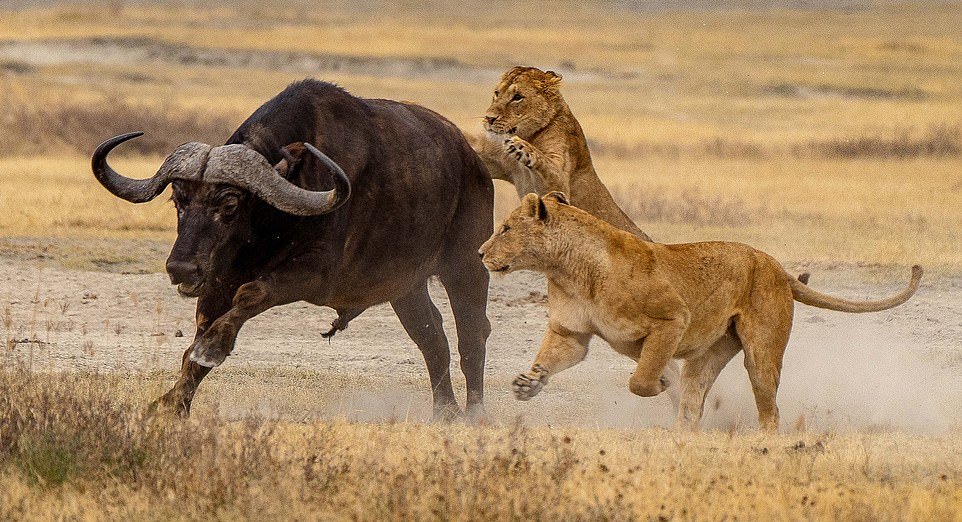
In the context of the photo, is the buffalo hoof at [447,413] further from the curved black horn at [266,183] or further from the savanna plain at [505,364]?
the curved black horn at [266,183]

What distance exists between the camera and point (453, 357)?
571 inches

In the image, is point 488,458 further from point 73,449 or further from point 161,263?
point 161,263

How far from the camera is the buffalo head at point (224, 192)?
30.9 feet

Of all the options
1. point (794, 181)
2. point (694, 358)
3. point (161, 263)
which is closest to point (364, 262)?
point (694, 358)

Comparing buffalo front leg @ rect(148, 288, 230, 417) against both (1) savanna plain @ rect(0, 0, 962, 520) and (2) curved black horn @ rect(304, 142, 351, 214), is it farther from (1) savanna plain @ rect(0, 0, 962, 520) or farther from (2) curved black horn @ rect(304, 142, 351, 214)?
(2) curved black horn @ rect(304, 142, 351, 214)

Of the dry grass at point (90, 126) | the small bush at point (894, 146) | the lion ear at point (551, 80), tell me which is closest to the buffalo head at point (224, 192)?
the lion ear at point (551, 80)

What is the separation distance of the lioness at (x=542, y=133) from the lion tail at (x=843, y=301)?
4.25 ft

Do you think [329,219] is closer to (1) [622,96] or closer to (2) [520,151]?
(2) [520,151]

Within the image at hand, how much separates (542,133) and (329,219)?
1.82 m

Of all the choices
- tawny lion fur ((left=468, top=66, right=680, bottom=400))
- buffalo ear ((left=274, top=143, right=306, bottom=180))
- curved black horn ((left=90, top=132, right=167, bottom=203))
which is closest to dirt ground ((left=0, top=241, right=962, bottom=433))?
curved black horn ((left=90, top=132, right=167, bottom=203))

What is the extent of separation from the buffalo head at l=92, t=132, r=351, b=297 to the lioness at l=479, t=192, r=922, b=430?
1.02m

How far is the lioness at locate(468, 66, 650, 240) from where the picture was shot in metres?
11.1

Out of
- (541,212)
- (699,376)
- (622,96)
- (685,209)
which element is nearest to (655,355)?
(699,376)

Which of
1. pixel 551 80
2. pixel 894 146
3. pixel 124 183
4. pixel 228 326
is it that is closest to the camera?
pixel 228 326
